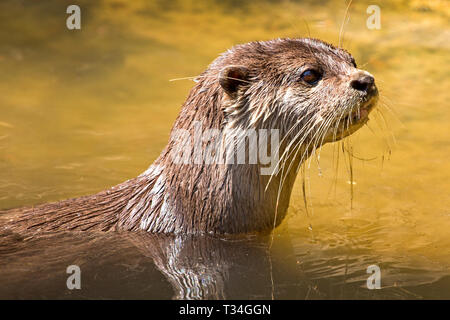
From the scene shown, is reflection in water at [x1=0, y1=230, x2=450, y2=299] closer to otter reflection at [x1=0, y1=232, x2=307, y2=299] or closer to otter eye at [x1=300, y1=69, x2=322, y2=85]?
otter reflection at [x1=0, y1=232, x2=307, y2=299]

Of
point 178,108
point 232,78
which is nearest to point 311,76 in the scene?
point 232,78

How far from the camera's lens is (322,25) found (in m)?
8.20

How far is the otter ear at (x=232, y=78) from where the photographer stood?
3.85 meters

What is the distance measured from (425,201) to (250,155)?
1.59 meters

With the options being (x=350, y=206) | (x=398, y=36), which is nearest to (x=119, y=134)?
(x=350, y=206)

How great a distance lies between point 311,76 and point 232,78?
1.36 ft

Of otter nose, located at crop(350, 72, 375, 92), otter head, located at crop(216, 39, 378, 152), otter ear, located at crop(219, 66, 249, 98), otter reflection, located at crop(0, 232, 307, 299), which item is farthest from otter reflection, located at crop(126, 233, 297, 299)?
otter nose, located at crop(350, 72, 375, 92)

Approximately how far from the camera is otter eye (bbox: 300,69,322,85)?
3926 mm

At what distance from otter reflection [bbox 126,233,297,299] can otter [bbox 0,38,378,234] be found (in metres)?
0.07

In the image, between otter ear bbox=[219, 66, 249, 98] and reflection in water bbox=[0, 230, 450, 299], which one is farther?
otter ear bbox=[219, 66, 249, 98]

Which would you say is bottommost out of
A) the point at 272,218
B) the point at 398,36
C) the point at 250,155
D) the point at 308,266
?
the point at 308,266

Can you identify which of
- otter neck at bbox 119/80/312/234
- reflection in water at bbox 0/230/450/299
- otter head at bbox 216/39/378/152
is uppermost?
otter head at bbox 216/39/378/152

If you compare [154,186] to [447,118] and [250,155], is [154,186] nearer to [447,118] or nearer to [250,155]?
[250,155]

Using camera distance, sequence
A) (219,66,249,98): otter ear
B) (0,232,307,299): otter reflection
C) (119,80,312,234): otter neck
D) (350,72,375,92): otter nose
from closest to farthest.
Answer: (0,232,307,299): otter reflection → (350,72,375,92): otter nose → (219,66,249,98): otter ear → (119,80,312,234): otter neck
